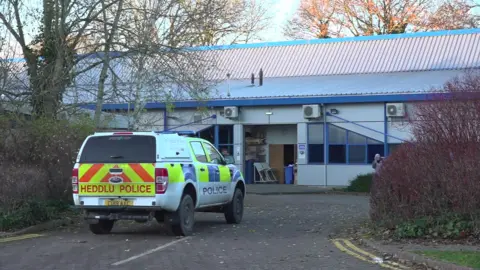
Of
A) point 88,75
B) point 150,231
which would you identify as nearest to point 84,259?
point 150,231

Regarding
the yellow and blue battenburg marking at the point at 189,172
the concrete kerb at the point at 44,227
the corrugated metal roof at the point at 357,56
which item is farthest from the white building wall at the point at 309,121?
the yellow and blue battenburg marking at the point at 189,172

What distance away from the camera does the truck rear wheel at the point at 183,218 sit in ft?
40.8

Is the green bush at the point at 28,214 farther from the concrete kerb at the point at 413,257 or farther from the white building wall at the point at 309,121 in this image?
the white building wall at the point at 309,121

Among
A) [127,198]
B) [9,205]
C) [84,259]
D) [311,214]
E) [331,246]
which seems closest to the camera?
[84,259]

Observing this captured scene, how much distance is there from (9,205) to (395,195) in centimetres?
787

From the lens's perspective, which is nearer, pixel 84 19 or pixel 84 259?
pixel 84 259

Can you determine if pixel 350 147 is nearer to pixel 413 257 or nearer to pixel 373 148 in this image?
pixel 373 148

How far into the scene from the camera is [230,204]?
15.0m

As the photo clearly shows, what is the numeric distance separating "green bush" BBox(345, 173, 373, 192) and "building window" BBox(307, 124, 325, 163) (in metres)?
3.65

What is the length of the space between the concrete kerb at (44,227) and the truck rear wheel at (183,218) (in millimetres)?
2986

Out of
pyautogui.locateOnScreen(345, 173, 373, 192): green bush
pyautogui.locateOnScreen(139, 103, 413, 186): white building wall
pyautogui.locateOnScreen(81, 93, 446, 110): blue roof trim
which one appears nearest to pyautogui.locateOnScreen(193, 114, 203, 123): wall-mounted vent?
pyautogui.locateOnScreen(139, 103, 413, 186): white building wall

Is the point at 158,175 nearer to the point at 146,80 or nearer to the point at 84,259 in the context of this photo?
the point at 84,259

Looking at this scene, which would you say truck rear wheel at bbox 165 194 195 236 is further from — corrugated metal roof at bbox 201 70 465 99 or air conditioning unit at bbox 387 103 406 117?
air conditioning unit at bbox 387 103 406 117

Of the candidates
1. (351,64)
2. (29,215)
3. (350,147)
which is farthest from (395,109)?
(29,215)
